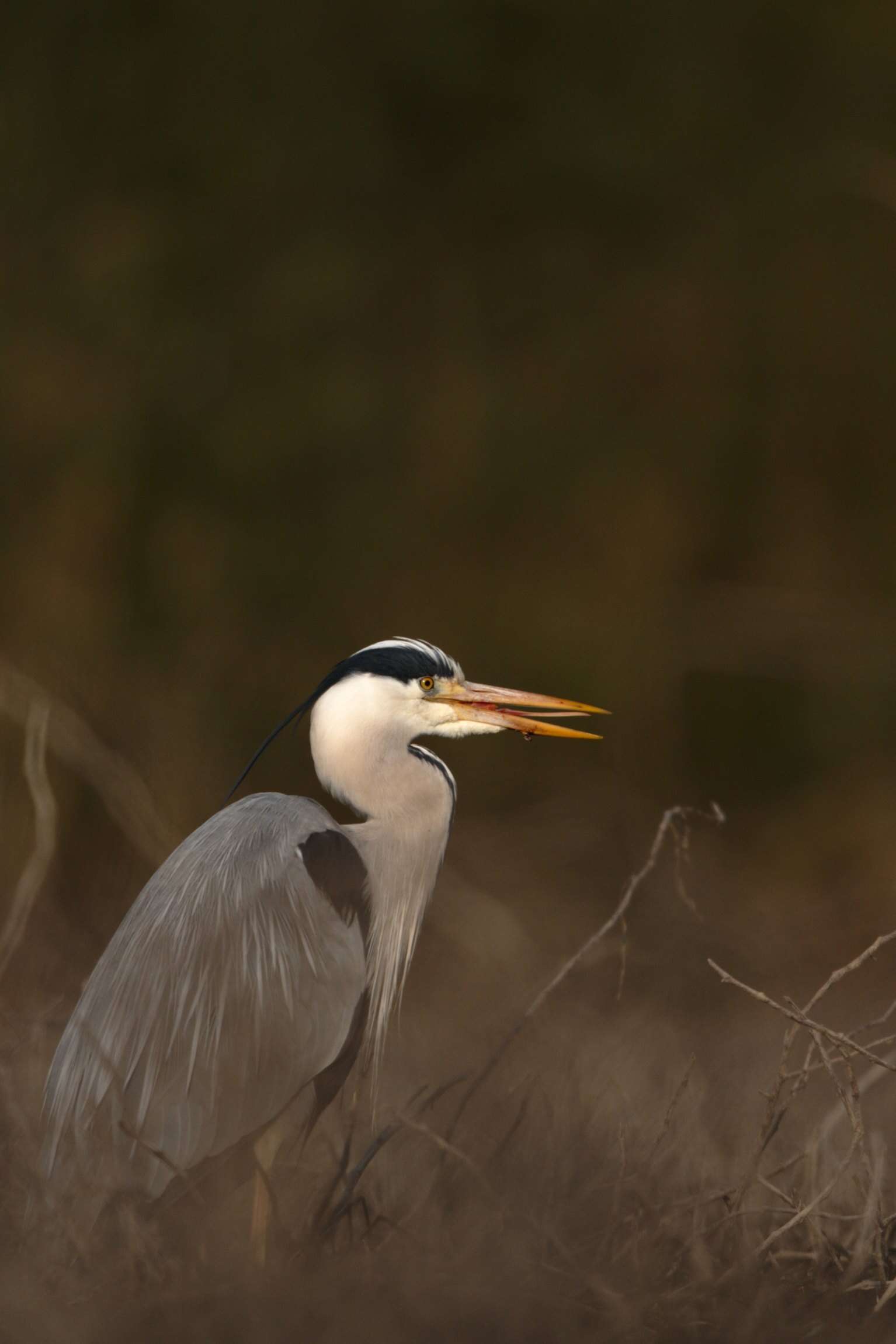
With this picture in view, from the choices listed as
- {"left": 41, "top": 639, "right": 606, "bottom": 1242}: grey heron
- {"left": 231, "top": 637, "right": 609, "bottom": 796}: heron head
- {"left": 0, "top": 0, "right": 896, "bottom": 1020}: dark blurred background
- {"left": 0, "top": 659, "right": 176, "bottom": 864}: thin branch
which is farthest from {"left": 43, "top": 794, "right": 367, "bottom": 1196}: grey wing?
{"left": 0, "top": 0, "right": 896, "bottom": 1020}: dark blurred background

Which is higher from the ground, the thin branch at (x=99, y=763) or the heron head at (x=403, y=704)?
the heron head at (x=403, y=704)

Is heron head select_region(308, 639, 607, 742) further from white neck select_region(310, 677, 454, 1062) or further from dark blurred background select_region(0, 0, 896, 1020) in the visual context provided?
dark blurred background select_region(0, 0, 896, 1020)

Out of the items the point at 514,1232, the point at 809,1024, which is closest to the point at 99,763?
the point at 514,1232

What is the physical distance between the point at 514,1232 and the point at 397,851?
0.50m

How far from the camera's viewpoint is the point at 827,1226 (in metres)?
1.23

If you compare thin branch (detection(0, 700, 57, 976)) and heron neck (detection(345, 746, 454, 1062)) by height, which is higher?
thin branch (detection(0, 700, 57, 976))

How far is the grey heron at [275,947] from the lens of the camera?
1.36 metres

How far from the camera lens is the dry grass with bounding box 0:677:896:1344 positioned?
3.31 feet

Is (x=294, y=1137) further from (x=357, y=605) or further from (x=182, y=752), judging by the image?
(x=357, y=605)

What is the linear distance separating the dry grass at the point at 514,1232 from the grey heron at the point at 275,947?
0.22 feet

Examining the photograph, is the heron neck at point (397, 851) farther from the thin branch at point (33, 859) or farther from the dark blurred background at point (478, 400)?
the dark blurred background at point (478, 400)

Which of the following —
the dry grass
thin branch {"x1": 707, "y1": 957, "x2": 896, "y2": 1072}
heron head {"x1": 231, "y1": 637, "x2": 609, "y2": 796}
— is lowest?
the dry grass

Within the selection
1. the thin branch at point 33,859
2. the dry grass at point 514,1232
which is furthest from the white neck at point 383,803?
the thin branch at point 33,859

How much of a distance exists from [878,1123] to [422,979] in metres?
1.12
